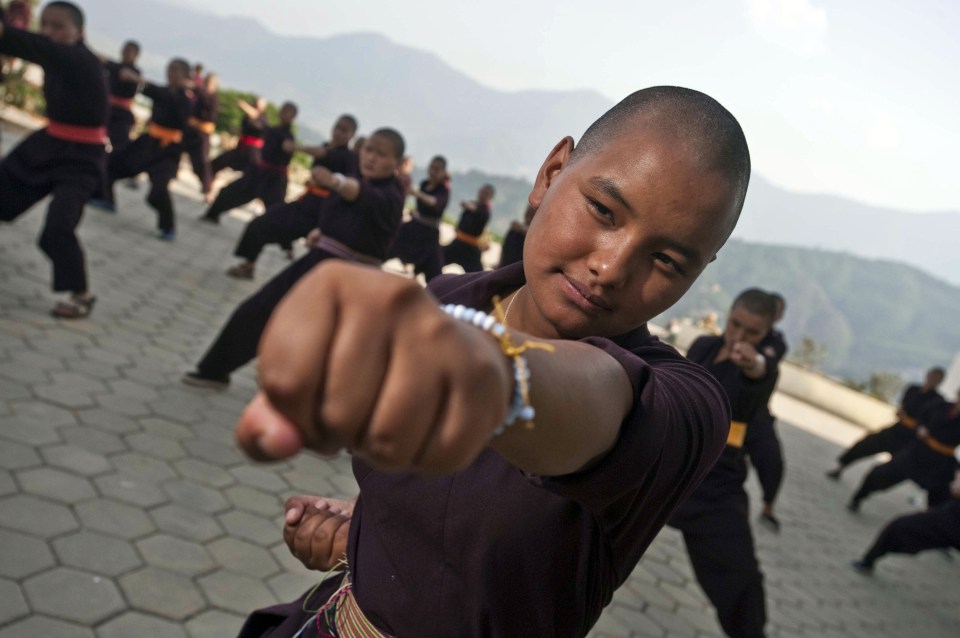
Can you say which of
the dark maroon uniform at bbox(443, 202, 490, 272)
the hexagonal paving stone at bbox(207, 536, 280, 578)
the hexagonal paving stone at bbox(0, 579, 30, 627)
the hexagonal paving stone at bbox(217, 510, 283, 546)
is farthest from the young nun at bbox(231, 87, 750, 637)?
the dark maroon uniform at bbox(443, 202, 490, 272)

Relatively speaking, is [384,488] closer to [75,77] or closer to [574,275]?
[574,275]

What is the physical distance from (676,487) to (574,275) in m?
0.35

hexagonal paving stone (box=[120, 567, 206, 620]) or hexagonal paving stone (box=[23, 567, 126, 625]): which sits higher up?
hexagonal paving stone (box=[23, 567, 126, 625])

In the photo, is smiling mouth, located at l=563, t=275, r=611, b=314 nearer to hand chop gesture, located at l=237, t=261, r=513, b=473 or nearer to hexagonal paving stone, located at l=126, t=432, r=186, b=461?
hand chop gesture, located at l=237, t=261, r=513, b=473

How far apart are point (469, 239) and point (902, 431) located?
6665 mm

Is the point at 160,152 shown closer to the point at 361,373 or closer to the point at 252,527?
the point at 252,527

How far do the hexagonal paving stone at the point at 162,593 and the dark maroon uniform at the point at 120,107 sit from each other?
806cm

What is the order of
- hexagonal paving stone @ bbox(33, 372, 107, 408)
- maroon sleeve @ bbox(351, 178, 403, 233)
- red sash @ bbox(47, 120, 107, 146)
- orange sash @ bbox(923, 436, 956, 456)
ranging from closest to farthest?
hexagonal paving stone @ bbox(33, 372, 107, 408)
maroon sleeve @ bbox(351, 178, 403, 233)
red sash @ bbox(47, 120, 107, 146)
orange sash @ bbox(923, 436, 956, 456)

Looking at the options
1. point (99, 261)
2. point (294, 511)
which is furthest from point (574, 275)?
point (99, 261)

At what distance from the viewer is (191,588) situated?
3.12m

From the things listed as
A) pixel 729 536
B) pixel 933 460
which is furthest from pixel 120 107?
pixel 933 460

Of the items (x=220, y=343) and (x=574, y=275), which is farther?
(x=220, y=343)

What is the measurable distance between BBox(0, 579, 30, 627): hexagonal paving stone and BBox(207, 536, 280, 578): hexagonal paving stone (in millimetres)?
853

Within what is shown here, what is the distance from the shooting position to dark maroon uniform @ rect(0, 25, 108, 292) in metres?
5.24
